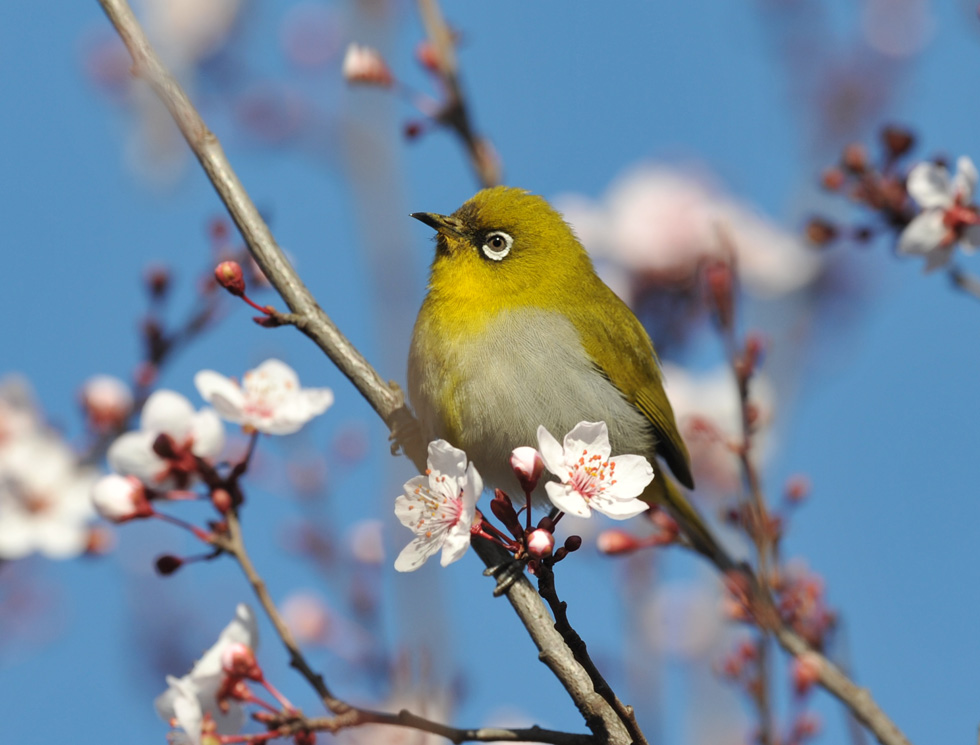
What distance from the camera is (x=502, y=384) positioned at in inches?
157

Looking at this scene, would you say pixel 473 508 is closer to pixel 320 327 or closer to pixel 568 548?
pixel 568 548

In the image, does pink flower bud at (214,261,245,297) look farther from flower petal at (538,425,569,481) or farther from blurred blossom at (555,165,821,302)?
blurred blossom at (555,165,821,302)

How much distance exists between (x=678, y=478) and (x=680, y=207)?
2.32m

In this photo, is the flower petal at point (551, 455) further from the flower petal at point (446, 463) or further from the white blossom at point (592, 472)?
the flower petal at point (446, 463)

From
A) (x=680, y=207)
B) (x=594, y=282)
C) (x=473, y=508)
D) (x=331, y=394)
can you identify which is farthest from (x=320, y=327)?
(x=680, y=207)

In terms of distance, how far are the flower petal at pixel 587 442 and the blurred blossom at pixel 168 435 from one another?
4.55 feet

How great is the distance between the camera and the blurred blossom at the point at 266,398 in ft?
11.8

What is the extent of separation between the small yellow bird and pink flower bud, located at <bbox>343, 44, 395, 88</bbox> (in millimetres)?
846

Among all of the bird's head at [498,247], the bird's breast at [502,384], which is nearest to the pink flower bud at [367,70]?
the bird's head at [498,247]

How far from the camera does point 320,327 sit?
11.1ft

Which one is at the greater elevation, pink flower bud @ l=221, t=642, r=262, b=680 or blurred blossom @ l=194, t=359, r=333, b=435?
blurred blossom @ l=194, t=359, r=333, b=435

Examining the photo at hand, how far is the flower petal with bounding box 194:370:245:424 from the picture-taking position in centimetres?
360

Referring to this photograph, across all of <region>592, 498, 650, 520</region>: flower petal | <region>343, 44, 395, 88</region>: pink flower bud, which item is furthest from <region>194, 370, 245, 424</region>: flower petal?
<region>343, 44, 395, 88</region>: pink flower bud

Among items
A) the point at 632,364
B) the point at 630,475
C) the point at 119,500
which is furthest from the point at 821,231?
the point at 119,500
